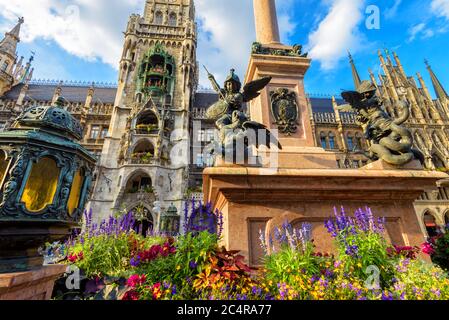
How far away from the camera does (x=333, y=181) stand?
325 centimetres

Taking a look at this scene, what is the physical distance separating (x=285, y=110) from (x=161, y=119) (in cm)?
2133

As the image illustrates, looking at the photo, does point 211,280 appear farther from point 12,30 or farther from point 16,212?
point 12,30

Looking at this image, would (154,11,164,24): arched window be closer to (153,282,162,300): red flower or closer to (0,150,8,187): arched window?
(0,150,8,187): arched window

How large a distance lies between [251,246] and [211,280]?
0.97m

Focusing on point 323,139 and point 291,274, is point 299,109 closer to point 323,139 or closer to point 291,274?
point 291,274

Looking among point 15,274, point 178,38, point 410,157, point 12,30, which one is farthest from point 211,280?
point 12,30

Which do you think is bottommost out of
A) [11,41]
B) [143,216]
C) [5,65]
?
[143,216]

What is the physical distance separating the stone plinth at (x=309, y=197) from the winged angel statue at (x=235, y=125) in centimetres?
46

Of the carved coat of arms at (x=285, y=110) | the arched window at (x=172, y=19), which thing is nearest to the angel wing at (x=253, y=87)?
the carved coat of arms at (x=285, y=110)

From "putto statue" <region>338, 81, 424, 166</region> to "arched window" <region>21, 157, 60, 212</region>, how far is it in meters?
4.87

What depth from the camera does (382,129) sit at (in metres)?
3.96

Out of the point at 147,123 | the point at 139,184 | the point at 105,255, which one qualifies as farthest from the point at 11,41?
the point at 105,255

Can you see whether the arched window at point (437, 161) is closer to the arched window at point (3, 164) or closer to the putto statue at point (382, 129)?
the putto statue at point (382, 129)

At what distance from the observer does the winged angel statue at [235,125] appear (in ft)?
11.3
